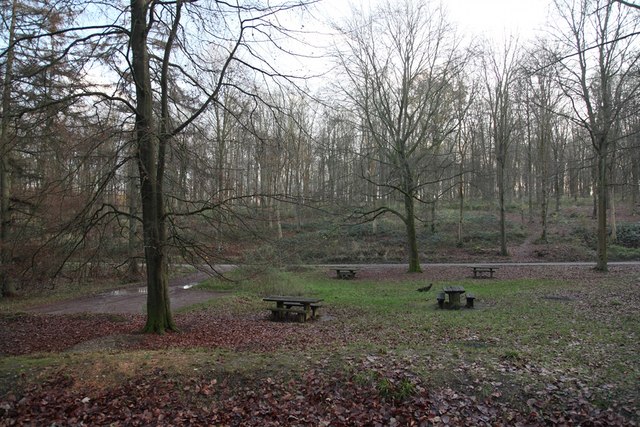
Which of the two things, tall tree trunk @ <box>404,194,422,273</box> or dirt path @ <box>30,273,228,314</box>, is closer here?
dirt path @ <box>30,273,228,314</box>

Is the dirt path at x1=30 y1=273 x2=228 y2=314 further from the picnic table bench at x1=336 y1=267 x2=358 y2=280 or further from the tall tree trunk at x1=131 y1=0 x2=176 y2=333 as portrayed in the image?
the picnic table bench at x1=336 y1=267 x2=358 y2=280

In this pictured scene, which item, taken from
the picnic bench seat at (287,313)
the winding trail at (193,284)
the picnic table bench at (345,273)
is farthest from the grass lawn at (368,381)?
the picnic table bench at (345,273)

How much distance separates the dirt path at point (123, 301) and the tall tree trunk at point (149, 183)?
5013 millimetres

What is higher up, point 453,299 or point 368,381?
point 368,381

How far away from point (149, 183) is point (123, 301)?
9510 mm

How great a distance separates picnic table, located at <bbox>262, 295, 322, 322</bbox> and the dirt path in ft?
14.5

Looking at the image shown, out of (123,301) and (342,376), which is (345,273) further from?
(342,376)

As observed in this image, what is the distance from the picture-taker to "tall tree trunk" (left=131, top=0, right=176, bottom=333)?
872 cm

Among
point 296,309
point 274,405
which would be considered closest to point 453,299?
point 296,309

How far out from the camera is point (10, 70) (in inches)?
344

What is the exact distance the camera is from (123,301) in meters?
16.8

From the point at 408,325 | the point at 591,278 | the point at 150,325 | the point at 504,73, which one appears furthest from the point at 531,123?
the point at 150,325

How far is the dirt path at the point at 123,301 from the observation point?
14820 millimetres

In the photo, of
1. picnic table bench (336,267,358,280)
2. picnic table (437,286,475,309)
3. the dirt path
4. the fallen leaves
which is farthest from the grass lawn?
picnic table bench (336,267,358,280)
